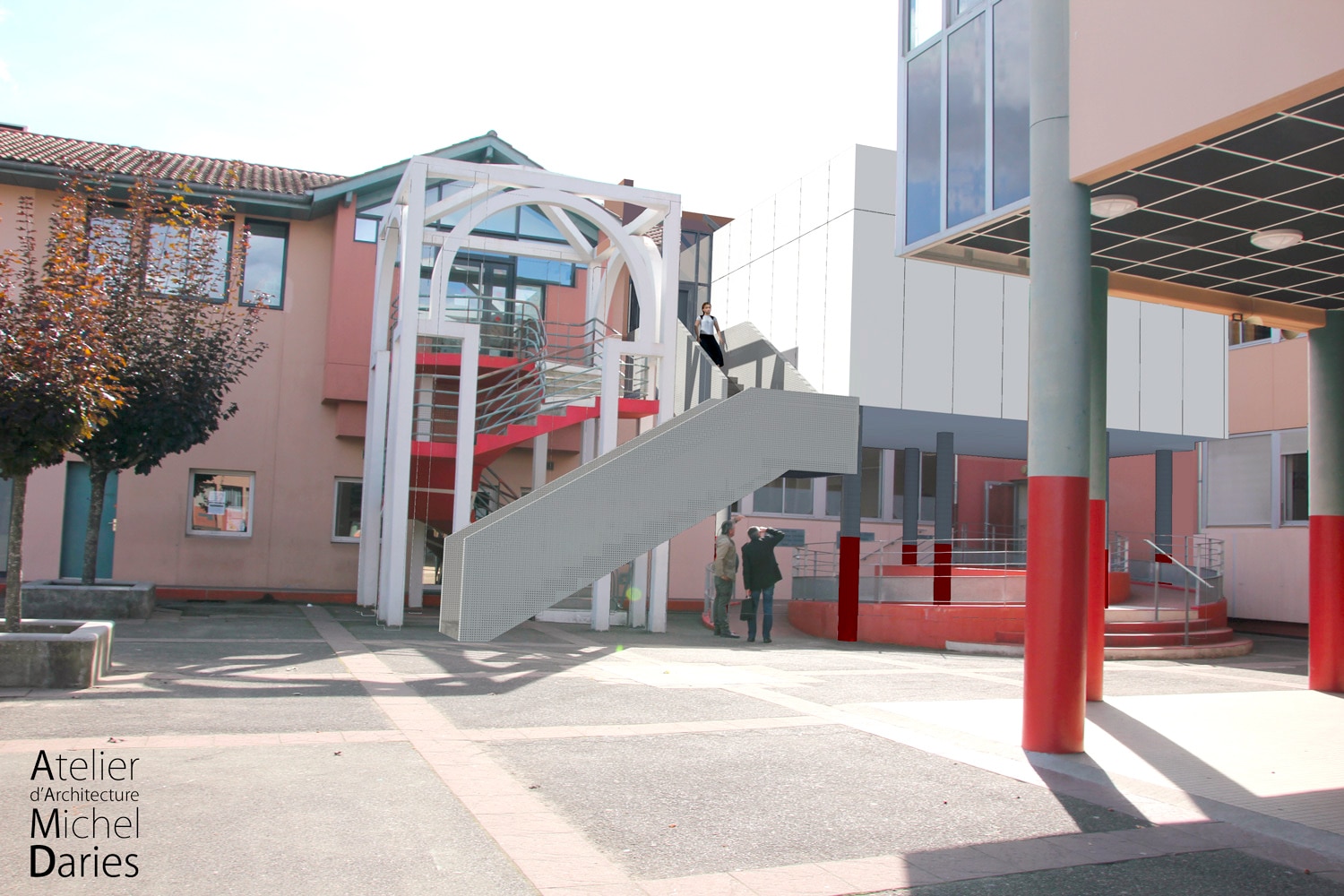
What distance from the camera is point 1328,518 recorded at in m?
10.9

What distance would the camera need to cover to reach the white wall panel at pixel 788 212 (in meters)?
18.0

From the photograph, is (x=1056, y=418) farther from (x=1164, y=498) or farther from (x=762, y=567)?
(x=1164, y=498)

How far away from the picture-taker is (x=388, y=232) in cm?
1792

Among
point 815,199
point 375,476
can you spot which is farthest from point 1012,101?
point 375,476

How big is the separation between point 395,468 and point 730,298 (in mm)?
8211

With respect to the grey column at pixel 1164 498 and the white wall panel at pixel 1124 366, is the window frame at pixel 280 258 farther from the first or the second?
the grey column at pixel 1164 498

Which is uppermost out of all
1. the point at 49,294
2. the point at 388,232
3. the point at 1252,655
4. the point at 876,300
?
the point at 388,232

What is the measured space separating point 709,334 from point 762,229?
15.6 feet

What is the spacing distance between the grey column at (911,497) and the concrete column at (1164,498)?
185 inches

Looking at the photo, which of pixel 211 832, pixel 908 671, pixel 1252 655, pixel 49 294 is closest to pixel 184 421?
pixel 49 294

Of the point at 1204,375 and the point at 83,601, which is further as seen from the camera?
the point at 1204,375

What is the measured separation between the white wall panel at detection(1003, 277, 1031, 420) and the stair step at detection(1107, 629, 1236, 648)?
3.79 metres

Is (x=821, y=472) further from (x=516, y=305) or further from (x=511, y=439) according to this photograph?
(x=516, y=305)

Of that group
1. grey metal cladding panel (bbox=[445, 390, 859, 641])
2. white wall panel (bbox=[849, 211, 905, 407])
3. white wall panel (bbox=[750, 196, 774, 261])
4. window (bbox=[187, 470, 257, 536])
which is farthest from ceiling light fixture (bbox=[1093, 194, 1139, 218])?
window (bbox=[187, 470, 257, 536])
